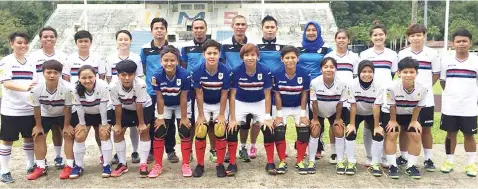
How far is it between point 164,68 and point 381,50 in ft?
9.09

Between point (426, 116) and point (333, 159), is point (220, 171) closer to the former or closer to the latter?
point (333, 159)

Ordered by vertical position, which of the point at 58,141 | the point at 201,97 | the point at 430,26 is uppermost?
the point at 430,26

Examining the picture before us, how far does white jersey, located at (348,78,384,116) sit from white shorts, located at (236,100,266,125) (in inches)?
42.6

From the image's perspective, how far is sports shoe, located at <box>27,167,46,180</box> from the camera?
4902 mm

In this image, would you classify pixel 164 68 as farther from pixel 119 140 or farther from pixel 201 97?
pixel 119 140

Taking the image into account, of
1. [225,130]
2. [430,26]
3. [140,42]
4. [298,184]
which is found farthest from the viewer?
[430,26]

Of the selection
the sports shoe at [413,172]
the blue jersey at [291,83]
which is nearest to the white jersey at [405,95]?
the sports shoe at [413,172]

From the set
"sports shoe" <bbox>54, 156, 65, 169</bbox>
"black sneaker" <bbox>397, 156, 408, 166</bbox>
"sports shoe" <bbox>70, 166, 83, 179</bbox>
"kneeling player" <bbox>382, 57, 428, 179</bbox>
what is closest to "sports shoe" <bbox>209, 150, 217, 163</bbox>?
"sports shoe" <bbox>70, 166, 83, 179</bbox>

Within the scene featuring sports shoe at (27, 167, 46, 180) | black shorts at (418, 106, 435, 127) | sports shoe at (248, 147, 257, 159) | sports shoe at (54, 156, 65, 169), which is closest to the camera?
sports shoe at (27, 167, 46, 180)

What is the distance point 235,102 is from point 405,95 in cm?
202

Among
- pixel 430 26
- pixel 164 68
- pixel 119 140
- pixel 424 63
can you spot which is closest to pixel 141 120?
pixel 119 140

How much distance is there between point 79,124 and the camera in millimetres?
5066

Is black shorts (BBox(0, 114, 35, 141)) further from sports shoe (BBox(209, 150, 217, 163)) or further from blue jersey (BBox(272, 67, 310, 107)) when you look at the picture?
blue jersey (BBox(272, 67, 310, 107))

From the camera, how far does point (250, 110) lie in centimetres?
522
